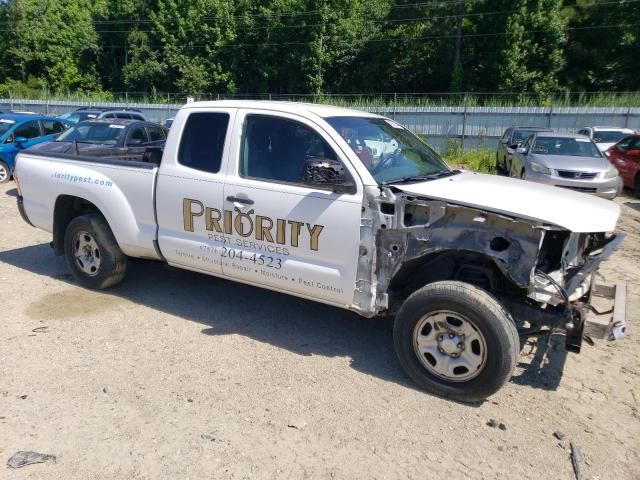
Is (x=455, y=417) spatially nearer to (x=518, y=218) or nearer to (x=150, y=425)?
(x=518, y=218)

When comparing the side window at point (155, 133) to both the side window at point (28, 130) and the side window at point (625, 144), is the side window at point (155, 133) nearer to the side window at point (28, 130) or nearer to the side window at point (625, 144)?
the side window at point (28, 130)

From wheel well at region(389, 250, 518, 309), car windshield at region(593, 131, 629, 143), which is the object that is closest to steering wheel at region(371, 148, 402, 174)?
wheel well at region(389, 250, 518, 309)

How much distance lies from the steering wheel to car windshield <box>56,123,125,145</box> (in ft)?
25.9

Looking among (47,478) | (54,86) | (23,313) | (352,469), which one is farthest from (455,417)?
(54,86)

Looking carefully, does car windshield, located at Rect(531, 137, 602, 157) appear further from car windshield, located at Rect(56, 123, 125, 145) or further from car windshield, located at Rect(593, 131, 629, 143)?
car windshield, located at Rect(56, 123, 125, 145)

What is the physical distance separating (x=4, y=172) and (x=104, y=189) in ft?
30.9

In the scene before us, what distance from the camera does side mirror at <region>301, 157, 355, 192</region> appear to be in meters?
4.00

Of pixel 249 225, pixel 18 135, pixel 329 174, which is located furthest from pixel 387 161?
pixel 18 135

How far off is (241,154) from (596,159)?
9.80 meters

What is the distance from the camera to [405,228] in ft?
12.6

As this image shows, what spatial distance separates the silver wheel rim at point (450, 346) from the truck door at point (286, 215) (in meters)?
0.62

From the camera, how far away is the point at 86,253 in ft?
18.9

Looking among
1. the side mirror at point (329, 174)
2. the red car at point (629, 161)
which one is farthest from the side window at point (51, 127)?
the red car at point (629, 161)

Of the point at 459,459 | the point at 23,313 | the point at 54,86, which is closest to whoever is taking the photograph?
the point at 459,459
